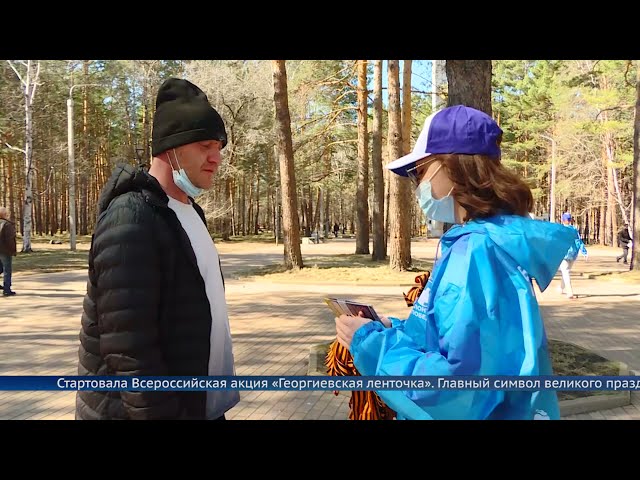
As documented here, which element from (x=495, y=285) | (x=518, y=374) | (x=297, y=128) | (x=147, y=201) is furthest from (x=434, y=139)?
(x=297, y=128)

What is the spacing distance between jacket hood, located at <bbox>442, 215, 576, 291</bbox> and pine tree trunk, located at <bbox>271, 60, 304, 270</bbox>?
43.5 ft

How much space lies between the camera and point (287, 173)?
49.6 ft

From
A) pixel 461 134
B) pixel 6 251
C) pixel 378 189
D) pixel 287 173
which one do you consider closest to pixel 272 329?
pixel 6 251

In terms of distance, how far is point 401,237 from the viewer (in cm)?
1552

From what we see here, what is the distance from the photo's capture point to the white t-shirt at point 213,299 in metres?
2.25

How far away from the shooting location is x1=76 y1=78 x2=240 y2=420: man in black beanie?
1.92 metres

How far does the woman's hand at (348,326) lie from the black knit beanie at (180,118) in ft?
3.02

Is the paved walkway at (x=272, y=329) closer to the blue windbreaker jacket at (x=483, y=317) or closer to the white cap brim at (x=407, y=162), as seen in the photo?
the white cap brim at (x=407, y=162)

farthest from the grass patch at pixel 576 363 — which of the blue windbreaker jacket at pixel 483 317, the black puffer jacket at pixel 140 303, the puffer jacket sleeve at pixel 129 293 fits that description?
the blue windbreaker jacket at pixel 483 317

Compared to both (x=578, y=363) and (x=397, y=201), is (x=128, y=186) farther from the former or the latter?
(x=397, y=201)

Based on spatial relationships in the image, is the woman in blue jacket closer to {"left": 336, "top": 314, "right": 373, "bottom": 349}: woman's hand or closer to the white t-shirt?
{"left": 336, "top": 314, "right": 373, "bottom": 349}: woman's hand

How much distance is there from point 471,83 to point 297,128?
13.7 meters

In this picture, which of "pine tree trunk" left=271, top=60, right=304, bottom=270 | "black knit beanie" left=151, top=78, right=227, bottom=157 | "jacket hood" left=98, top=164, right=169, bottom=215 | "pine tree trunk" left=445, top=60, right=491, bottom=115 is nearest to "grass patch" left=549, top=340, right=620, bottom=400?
"pine tree trunk" left=445, top=60, right=491, bottom=115

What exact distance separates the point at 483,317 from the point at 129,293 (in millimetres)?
1168
